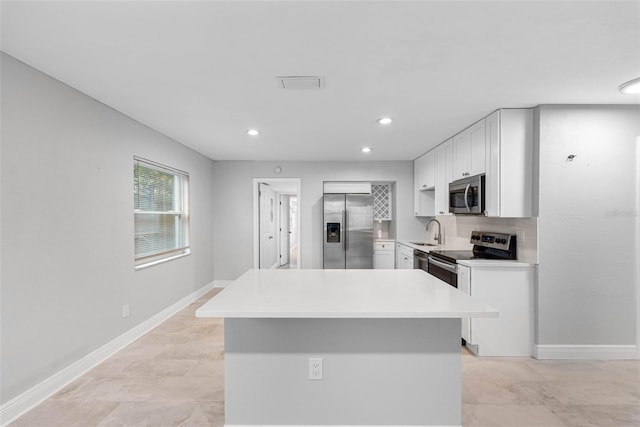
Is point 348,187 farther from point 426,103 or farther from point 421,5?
point 421,5

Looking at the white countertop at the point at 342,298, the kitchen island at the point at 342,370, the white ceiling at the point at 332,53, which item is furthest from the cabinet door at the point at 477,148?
the kitchen island at the point at 342,370

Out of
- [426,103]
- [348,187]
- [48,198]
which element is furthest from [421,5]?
[348,187]

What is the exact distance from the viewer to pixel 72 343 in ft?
7.54

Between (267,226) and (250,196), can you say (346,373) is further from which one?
(267,226)

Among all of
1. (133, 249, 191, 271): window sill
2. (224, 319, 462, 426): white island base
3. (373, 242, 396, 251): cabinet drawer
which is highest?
(133, 249, 191, 271): window sill

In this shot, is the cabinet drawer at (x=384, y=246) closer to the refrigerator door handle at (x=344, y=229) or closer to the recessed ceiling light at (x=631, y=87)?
the refrigerator door handle at (x=344, y=229)

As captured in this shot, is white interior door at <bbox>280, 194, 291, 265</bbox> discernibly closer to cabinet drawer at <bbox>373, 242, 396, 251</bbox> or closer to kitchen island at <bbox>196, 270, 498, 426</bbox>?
cabinet drawer at <bbox>373, 242, 396, 251</bbox>

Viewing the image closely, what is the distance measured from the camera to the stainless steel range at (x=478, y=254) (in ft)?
9.79

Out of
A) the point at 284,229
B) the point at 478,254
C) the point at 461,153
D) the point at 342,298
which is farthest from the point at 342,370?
the point at 284,229

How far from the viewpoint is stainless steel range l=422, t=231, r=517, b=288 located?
9.79 feet

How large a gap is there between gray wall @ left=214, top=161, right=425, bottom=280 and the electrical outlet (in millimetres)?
3648

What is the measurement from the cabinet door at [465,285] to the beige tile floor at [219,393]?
19 cm

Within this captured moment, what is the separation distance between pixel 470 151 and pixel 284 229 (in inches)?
231

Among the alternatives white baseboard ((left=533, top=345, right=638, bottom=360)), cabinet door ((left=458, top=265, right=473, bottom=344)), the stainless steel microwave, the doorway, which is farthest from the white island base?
the doorway
